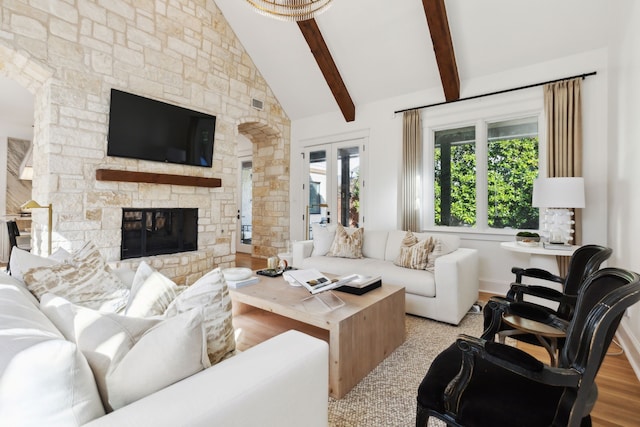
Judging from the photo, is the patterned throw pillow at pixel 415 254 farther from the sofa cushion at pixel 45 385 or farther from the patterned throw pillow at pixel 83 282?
the sofa cushion at pixel 45 385

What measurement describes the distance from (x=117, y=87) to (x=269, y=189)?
3.07 m

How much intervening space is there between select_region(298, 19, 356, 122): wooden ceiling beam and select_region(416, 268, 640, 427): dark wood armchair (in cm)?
435

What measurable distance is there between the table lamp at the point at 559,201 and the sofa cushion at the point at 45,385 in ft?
11.8

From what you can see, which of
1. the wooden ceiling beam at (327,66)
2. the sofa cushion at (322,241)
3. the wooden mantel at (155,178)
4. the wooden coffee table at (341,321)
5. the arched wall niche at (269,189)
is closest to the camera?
the wooden coffee table at (341,321)

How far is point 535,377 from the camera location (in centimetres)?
88

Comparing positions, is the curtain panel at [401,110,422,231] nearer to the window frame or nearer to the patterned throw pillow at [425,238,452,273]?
the window frame

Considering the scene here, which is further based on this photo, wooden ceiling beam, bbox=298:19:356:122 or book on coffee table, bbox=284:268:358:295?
wooden ceiling beam, bbox=298:19:356:122

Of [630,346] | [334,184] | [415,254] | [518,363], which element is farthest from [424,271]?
[334,184]

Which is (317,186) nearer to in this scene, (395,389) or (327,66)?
(327,66)

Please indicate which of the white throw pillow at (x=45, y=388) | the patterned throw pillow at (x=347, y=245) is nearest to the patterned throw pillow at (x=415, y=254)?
the patterned throw pillow at (x=347, y=245)

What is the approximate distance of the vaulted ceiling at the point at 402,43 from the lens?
11.2 ft

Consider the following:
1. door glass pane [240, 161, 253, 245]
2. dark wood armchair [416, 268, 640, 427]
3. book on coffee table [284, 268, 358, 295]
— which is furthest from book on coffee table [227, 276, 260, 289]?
door glass pane [240, 161, 253, 245]

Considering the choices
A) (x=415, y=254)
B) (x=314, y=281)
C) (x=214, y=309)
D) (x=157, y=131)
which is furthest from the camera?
(x=157, y=131)

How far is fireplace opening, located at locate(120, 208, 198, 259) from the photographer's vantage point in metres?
3.98
